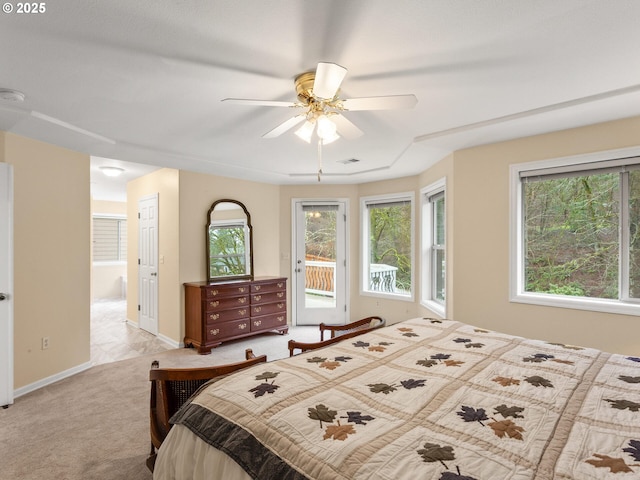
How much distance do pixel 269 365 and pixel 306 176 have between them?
3.66 meters

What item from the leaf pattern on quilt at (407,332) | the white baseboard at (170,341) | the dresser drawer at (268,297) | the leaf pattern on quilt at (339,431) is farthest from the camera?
the dresser drawer at (268,297)

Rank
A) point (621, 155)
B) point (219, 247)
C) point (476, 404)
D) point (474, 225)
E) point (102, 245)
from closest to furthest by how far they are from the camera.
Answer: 1. point (476, 404)
2. point (621, 155)
3. point (474, 225)
4. point (219, 247)
5. point (102, 245)

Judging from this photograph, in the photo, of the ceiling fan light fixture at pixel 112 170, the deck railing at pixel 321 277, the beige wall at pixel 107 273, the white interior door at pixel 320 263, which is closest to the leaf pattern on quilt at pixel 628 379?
the deck railing at pixel 321 277

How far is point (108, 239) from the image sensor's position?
8.21m

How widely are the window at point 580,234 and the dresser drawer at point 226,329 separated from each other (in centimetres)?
324

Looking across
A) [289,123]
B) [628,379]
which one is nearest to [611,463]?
[628,379]

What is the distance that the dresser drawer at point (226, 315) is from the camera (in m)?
4.27

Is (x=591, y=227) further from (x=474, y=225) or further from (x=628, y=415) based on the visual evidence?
(x=628, y=415)

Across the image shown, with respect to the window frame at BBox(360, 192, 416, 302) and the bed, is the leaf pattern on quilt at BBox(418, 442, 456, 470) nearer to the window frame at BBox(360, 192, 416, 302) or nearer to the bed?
the bed

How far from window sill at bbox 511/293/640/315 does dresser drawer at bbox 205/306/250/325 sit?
319 cm

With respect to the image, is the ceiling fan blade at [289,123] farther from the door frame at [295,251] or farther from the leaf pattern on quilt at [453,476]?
the door frame at [295,251]

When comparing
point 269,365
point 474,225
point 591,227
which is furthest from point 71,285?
point 591,227

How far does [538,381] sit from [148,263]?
16.5 ft

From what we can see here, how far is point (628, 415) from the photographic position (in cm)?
124
